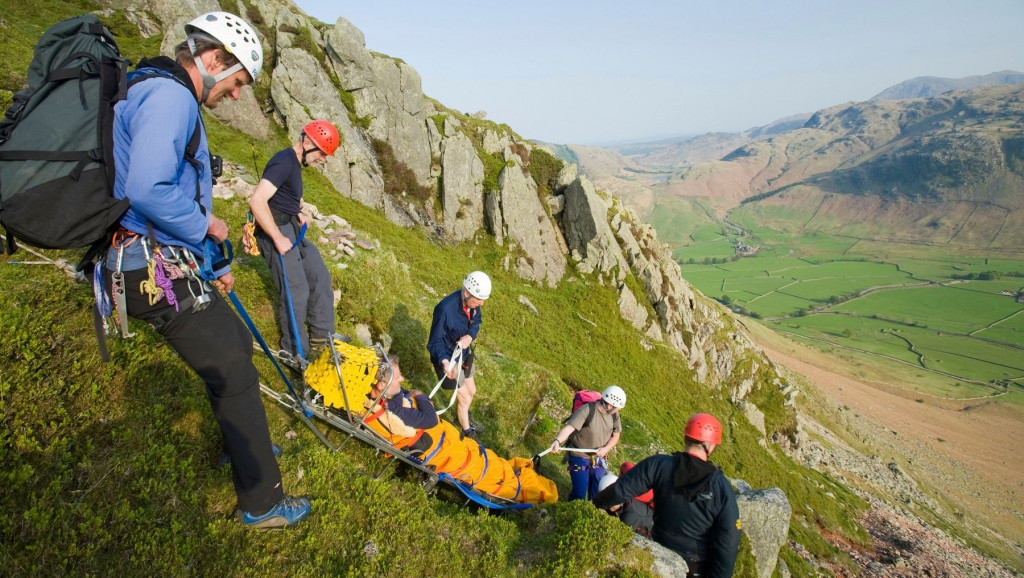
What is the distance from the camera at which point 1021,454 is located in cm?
7150

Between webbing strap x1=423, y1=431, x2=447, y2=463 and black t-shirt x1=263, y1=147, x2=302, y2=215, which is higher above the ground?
black t-shirt x1=263, y1=147, x2=302, y2=215

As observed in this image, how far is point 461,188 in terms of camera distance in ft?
86.1

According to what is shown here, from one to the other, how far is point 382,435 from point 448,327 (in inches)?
113

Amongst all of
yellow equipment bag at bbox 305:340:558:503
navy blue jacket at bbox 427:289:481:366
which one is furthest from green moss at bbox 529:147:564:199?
yellow equipment bag at bbox 305:340:558:503

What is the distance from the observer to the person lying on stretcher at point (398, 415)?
598 centimetres

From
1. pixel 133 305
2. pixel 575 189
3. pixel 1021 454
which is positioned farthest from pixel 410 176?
pixel 1021 454

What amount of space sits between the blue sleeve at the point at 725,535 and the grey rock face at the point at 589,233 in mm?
22220

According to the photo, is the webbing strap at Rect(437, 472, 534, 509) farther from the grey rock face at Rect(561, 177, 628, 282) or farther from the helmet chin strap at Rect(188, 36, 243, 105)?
the grey rock face at Rect(561, 177, 628, 282)

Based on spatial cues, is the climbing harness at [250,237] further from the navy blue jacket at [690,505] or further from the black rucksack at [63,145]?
the navy blue jacket at [690,505]

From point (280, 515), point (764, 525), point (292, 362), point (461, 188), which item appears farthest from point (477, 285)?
point (461, 188)

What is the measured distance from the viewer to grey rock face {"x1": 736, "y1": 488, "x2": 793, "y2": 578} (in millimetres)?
9391

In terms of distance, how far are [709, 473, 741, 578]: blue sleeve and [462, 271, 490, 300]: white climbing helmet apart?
5.05m

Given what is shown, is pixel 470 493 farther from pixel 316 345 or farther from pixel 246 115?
pixel 246 115

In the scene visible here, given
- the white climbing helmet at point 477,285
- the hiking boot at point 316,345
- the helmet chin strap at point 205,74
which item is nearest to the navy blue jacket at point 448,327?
the white climbing helmet at point 477,285
